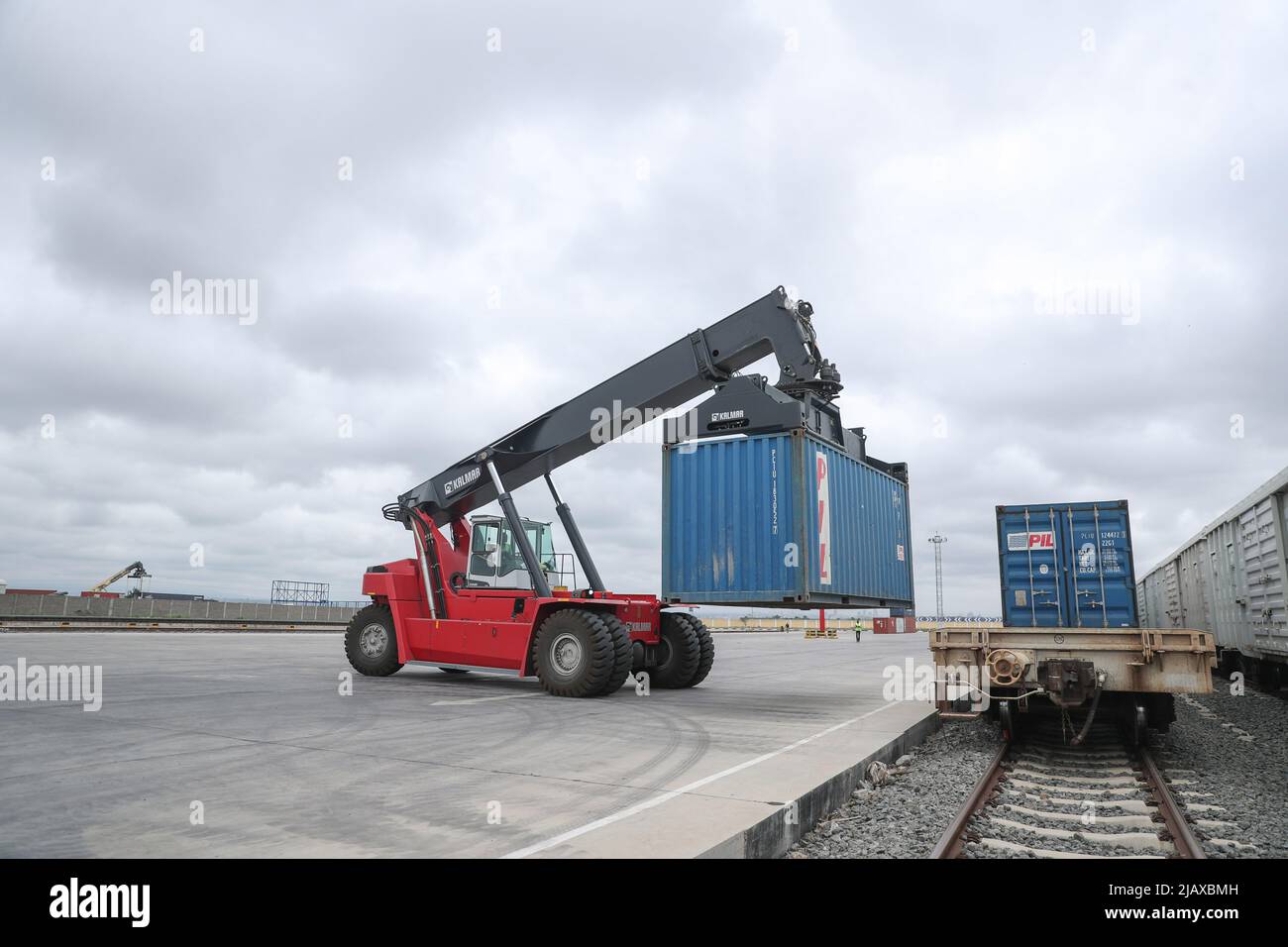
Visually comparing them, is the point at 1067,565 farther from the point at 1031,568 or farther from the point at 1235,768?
the point at 1235,768

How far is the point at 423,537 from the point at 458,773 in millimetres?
8590

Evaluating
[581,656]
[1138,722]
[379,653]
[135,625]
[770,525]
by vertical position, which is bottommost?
[135,625]

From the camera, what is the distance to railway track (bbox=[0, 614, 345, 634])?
28.3m

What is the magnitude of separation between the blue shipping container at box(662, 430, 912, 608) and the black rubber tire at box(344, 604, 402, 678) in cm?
624

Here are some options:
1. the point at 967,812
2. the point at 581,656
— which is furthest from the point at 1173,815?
the point at 581,656

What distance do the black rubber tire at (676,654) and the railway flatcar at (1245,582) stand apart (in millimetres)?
8269

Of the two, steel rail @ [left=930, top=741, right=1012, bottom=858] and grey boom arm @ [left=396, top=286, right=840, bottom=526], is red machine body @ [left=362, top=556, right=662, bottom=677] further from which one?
steel rail @ [left=930, top=741, right=1012, bottom=858]

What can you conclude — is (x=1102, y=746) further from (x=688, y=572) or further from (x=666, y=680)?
(x=666, y=680)

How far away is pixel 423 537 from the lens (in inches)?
562

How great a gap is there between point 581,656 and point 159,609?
39.9 m

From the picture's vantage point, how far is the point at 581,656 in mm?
11570

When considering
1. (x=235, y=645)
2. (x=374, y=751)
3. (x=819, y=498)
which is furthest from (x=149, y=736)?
(x=235, y=645)

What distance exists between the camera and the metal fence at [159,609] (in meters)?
36.6
